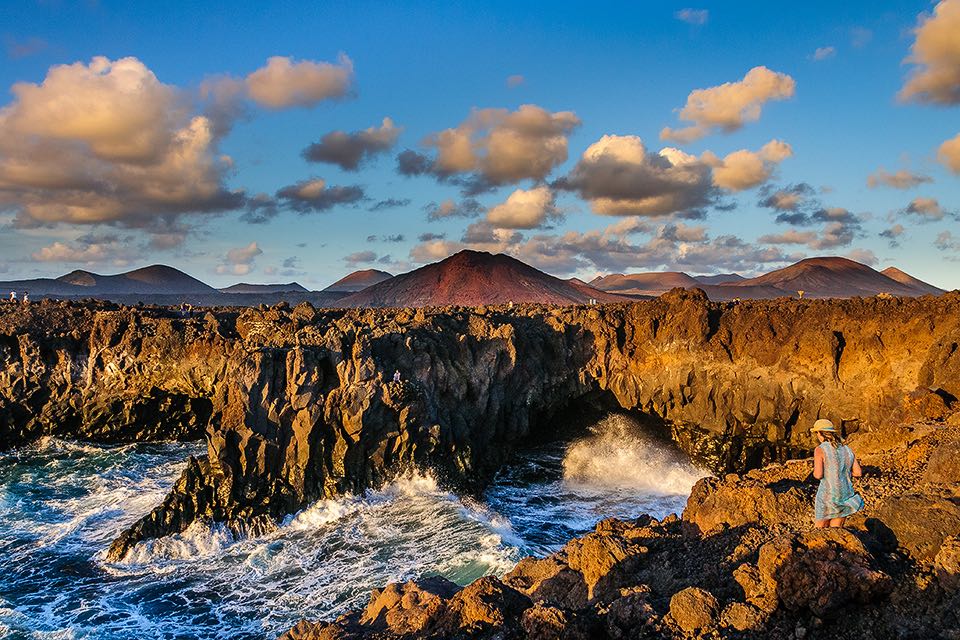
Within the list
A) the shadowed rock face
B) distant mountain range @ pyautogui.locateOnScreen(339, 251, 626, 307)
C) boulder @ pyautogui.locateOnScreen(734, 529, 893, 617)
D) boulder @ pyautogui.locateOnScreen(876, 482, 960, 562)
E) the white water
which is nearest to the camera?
boulder @ pyautogui.locateOnScreen(734, 529, 893, 617)

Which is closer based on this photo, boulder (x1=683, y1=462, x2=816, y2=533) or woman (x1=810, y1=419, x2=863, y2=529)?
woman (x1=810, y1=419, x2=863, y2=529)

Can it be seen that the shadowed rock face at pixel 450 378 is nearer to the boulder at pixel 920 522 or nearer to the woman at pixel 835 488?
the woman at pixel 835 488

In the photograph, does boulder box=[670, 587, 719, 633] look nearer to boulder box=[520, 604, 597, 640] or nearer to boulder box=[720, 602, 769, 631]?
boulder box=[720, 602, 769, 631]

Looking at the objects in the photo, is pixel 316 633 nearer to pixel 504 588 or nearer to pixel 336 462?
pixel 504 588

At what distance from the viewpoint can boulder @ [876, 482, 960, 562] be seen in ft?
22.8

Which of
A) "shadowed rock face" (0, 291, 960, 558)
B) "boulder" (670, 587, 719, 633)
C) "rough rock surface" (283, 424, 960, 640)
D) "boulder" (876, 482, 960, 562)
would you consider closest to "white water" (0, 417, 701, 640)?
"shadowed rock face" (0, 291, 960, 558)

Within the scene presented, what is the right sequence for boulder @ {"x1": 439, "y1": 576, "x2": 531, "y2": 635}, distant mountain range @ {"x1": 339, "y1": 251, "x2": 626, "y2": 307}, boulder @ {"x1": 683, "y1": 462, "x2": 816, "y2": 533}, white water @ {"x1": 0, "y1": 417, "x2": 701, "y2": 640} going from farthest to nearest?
distant mountain range @ {"x1": 339, "y1": 251, "x2": 626, "y2": 307}
white water @ {"x1": 0, "y1": 417, "x2": 701, "y2": 640}
boulder @ {"x1": 683, "y1": 462, "x2": 816, "y2": 533}
boulder @ {"x1": 439, "y1": 576, "x2": 531, "y2": 635}

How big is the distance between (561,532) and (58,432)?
24.7 meters

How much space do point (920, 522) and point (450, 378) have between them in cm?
1893

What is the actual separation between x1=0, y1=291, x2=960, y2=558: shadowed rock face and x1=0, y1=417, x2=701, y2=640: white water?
179 cm

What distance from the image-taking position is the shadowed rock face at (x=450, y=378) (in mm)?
20016

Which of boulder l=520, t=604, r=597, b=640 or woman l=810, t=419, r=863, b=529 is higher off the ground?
woman l=810, t=419, r=863, b=529


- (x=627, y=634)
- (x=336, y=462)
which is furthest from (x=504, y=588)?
(x=336, y=462)

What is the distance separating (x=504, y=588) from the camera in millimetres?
7559
